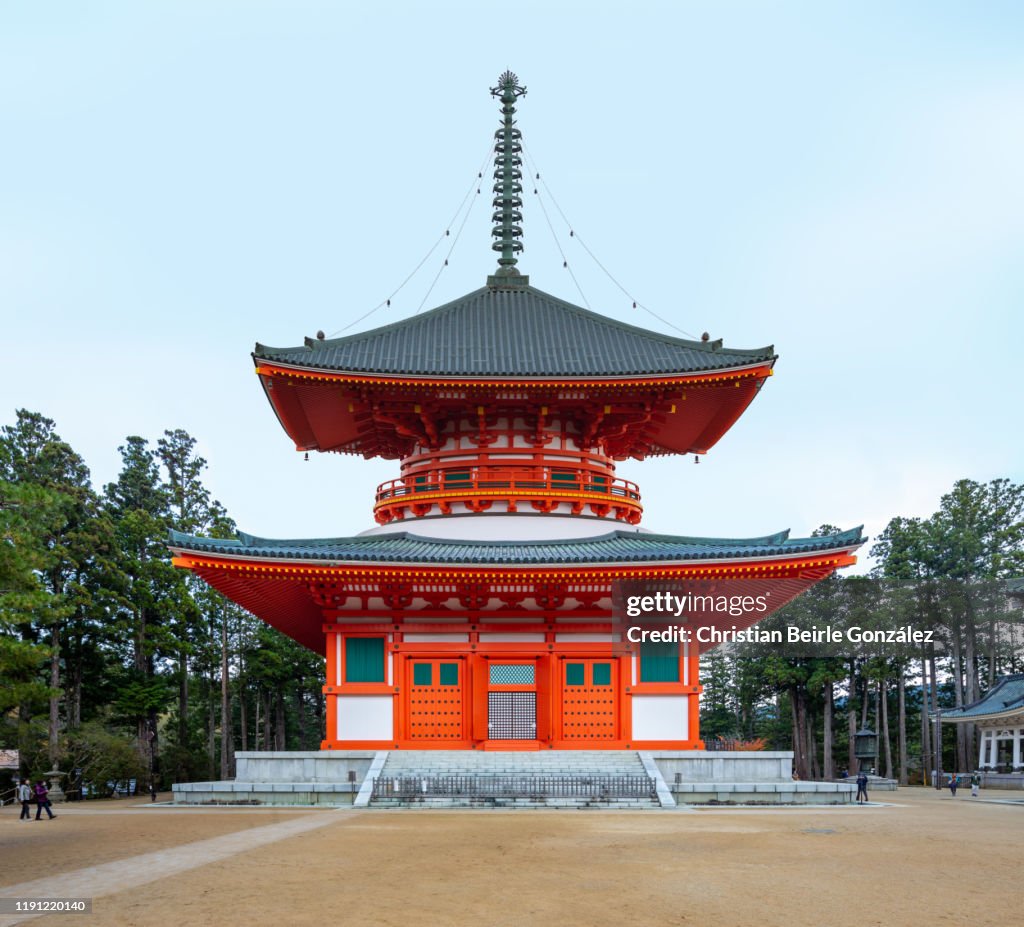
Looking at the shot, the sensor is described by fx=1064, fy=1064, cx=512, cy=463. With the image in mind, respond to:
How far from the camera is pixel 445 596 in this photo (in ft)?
100.0

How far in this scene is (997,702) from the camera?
2256 inches

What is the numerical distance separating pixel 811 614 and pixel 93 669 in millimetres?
40039

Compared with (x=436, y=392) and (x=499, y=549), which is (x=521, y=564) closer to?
(x=499, y=549)

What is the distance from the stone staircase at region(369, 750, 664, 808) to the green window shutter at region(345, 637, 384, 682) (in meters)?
2.45

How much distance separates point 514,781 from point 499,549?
7.18 meters

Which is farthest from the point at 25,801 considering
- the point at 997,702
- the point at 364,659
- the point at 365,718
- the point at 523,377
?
the point at 997,702

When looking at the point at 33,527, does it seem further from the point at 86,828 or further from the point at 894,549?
the point at 894,549

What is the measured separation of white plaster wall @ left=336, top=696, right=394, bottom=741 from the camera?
2995cm

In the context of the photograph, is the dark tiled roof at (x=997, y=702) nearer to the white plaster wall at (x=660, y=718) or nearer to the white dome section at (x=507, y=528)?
the white plaster wall at (x=660, y=718)

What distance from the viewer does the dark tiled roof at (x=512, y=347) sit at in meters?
32.5

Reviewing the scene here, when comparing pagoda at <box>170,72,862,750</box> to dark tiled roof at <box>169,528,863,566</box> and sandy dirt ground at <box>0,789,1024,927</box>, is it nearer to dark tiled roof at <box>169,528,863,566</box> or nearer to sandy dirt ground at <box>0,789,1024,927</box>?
A: dark tiled roof at <box>169,528,863,566</box>

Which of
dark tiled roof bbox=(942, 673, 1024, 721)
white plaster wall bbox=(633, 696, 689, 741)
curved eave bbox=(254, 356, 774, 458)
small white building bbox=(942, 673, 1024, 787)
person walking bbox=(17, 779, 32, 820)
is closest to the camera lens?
person walking bbox=(17, 779, 32, 820)

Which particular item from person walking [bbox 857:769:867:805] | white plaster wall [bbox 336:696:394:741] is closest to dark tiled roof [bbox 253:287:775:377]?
white plaster wall [bbox 336:696:394:741]

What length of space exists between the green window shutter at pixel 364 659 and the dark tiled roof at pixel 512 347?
7993 millimetres
